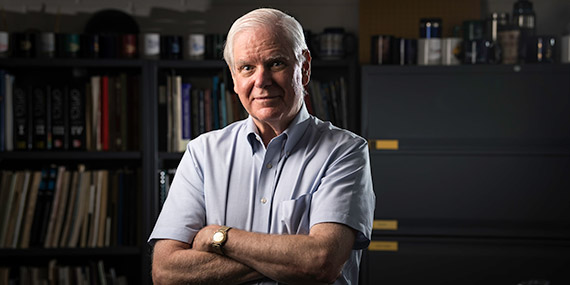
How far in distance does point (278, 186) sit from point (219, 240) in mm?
203

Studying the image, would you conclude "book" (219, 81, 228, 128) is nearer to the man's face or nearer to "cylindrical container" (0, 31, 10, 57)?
"cylindrical container" (0, 31, 10, 57)

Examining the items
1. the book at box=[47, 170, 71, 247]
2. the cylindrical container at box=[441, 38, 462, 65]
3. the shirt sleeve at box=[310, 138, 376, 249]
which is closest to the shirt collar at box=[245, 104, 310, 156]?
the shirt sleeve at box=[310, 138, 376, 249]

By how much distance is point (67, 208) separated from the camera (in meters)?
2.66

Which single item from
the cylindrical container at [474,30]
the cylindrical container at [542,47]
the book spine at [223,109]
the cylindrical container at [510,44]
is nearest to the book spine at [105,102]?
the book spine at [223,109]

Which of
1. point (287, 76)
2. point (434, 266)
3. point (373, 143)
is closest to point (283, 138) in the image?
point (287, 76)

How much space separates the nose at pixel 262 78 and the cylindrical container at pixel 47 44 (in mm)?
1728

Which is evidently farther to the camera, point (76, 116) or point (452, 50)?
point (76, 116)

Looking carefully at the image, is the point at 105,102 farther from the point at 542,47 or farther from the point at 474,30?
the point at 542,47

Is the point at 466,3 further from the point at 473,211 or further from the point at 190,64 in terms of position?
the point at 190,64

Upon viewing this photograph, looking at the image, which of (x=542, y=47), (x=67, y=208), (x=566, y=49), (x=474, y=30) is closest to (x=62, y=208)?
(x=67, y=208)

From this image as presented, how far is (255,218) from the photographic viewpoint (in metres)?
1.33

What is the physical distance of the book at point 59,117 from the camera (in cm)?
265

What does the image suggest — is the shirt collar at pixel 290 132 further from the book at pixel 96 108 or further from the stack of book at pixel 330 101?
the book at pixel 96 108

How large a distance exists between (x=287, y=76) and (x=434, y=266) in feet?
5.16
